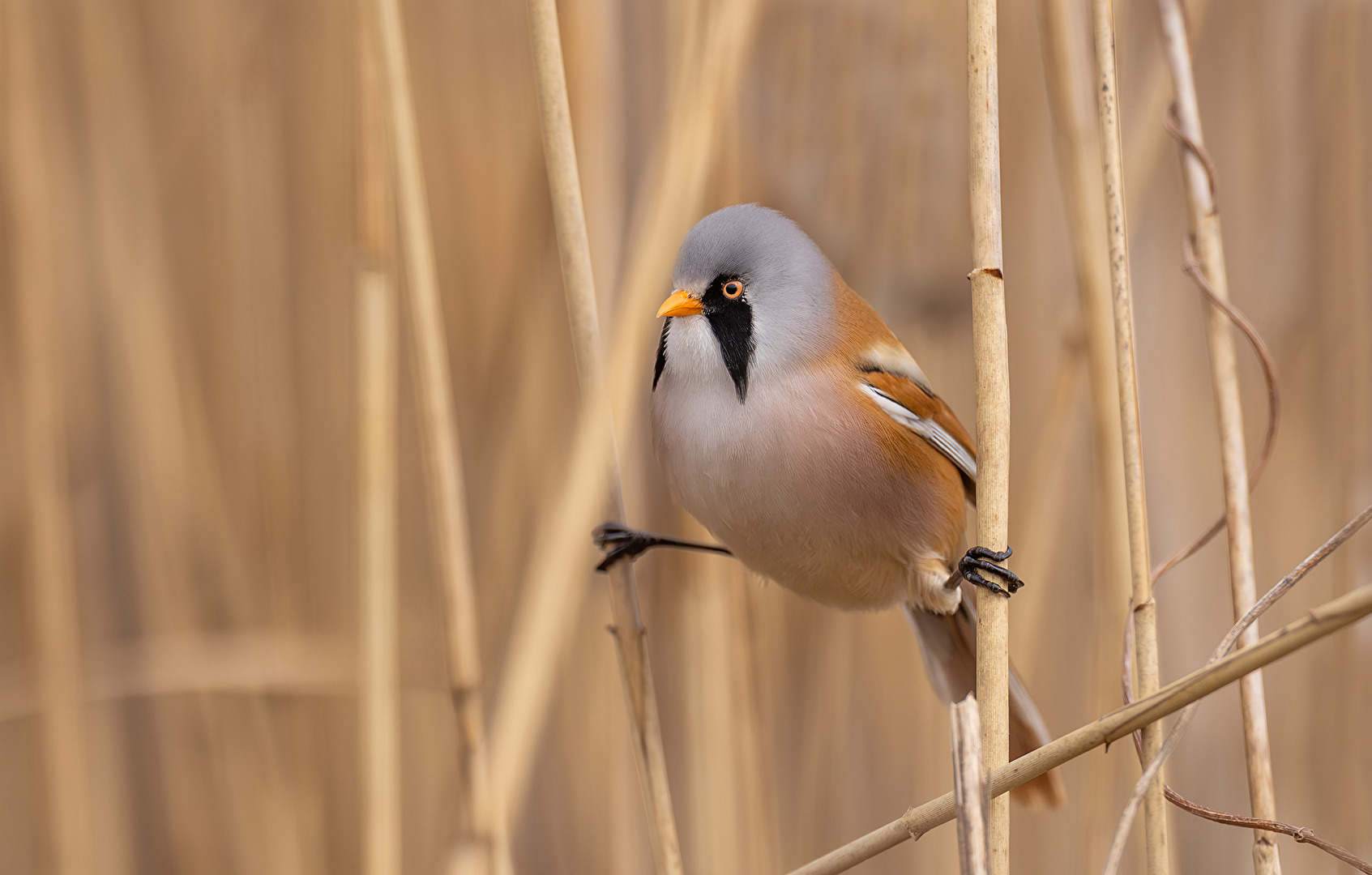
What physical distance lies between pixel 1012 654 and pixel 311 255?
1489 mm

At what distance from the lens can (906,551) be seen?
53.6 inches

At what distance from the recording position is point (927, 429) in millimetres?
1394

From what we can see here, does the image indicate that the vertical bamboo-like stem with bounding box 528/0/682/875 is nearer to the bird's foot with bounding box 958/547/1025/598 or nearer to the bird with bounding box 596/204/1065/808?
the bird with bounding box 596/204/1065/808

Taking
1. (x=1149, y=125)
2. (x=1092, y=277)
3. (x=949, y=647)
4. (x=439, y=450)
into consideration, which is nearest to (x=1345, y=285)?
(x=1149, y=125)

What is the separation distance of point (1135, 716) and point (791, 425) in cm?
57

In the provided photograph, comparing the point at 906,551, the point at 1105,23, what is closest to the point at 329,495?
the point at 906,551

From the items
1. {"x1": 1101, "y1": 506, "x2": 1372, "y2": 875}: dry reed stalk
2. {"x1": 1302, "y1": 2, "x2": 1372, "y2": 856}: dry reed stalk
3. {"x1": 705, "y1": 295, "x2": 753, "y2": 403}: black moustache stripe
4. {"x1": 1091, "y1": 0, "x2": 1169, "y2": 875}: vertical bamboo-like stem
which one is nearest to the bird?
{"x1": 705, "y1": 295, "x2": 753, "y2": 403}: black moustache stripe

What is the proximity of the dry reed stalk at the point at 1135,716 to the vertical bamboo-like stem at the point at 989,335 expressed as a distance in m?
0.07

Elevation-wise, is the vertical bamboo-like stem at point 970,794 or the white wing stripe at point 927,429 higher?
the white wing stripe at point 927,429

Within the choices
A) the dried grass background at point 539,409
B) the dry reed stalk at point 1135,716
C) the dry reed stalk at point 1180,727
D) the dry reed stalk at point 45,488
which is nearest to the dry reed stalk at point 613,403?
the dried grass background at point 539,409

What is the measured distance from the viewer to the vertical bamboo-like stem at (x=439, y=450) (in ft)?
3.69

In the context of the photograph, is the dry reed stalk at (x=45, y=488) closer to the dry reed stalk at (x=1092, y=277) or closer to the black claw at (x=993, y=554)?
the black claw at (x=993, y=554)

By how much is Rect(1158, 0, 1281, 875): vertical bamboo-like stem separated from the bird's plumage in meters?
0.36

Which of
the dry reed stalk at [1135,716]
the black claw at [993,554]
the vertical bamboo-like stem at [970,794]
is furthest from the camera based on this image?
the black claw at [993,554]
